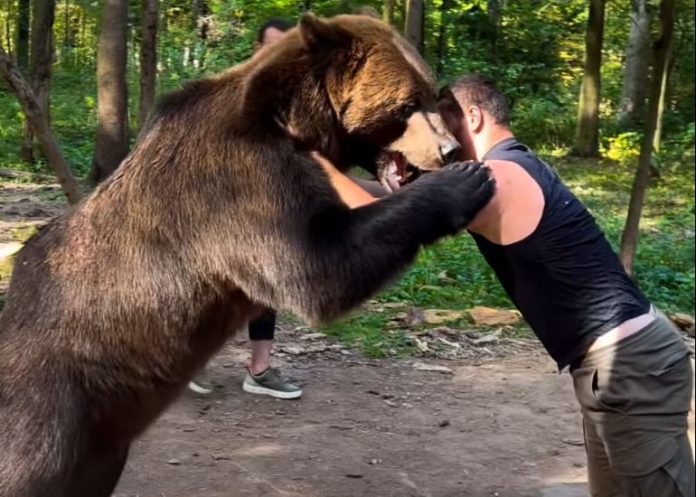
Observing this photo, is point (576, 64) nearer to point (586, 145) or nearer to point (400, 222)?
point (586, 145)

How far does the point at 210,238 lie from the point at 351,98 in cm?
88

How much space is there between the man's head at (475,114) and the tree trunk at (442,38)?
18363 millimetres

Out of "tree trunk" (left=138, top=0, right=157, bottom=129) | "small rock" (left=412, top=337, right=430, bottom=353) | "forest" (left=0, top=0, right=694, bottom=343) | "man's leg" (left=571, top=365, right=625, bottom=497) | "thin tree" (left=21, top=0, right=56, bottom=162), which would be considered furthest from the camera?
"thin tree" (left=21, top=0, right=56, bottom=162)

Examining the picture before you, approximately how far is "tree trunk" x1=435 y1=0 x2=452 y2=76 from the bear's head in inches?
728

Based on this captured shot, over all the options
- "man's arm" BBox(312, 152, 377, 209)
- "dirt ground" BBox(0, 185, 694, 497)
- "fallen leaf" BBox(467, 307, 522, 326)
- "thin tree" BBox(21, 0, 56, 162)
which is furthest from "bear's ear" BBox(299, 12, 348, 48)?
"thin tree" BBox(21, 0, 56, 162)

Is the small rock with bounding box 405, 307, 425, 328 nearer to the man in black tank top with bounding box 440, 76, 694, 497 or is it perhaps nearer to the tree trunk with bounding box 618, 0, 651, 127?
the man in black tank top with bounding box 440, 76, 694, 497

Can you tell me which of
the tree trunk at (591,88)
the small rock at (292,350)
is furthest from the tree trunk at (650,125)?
the tree trunk at (591,88)

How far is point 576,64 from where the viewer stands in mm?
28766

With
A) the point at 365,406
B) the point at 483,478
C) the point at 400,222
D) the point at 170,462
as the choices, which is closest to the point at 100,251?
the point at 400,222

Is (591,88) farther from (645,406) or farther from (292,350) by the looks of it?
(645,406)

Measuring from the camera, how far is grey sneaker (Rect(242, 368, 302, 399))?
7.64 m

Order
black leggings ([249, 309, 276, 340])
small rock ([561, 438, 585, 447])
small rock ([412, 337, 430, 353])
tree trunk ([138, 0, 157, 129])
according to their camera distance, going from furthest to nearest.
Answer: small rock ([412, 337, 430, 353]) → tree trunk ([138, 0, 157, 129]) → black leggings ([249, 309, 276, 340]) → small rock ([561, 438, 585, 447])

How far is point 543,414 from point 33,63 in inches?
549

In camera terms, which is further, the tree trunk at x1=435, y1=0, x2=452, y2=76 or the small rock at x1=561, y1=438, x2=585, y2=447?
the tree trunk at x1=435, y1=0, x2=452, y2=76
